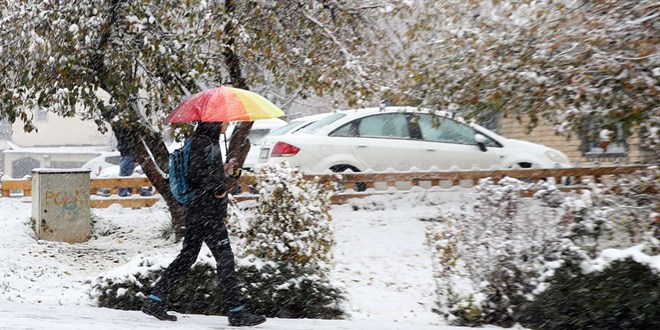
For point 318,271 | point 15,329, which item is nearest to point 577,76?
point 318,271

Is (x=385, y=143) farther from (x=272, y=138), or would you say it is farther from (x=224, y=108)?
(x=224, y=108)

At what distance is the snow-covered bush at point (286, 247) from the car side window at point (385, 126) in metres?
5.84

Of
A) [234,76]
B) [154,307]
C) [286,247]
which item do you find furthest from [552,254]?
[234,76]

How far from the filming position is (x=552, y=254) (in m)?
7.89

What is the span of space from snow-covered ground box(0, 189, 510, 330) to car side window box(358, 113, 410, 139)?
138 centimetres

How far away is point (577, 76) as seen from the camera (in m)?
9.68

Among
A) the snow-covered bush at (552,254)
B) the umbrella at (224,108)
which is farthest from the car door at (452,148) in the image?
the umbrella at (224,108)

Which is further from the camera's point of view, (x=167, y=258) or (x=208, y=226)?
(x=167, y=258)

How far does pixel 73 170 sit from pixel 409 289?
563cm

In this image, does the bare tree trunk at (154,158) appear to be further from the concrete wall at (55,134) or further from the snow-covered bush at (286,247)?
the concrete wall at (55,134)

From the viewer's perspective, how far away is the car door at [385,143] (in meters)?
15.0

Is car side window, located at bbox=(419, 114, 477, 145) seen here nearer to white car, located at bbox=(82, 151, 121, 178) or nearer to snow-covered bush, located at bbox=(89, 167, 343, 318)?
snow-covered bush, located at bbox=(89, 167, 343, 318)

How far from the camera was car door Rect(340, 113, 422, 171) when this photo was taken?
15.0 metres

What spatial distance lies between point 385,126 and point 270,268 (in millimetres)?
7135
